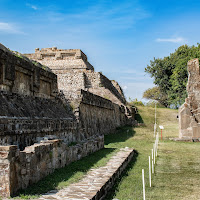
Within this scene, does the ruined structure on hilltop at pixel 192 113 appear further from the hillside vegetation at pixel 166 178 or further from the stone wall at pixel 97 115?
the stone wall at pixel 97 115

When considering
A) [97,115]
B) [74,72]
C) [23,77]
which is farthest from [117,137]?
[74,72]

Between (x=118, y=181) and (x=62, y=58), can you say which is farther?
(x=62, y=58)

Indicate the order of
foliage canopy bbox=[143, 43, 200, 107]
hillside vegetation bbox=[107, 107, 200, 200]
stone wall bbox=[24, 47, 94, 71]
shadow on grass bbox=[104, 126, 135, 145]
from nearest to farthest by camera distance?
hillside vegetation bbox=[107, 107, 200, 200] < shadow on grass bbox=[104, 126, 135, 145] < stone wall bbox=[24, 47, 94, 71] < foliage canopy bbox=[143, 43, 200, 107]

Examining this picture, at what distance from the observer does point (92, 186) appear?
5016mm

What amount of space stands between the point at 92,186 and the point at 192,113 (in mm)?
11865

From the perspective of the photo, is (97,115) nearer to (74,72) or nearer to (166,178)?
(166,178)

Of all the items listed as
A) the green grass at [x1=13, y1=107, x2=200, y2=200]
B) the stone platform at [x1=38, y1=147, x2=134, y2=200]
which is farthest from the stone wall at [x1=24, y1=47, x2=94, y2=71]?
the stone platform at [x1=38, y1=147, x2=134, y2=200]

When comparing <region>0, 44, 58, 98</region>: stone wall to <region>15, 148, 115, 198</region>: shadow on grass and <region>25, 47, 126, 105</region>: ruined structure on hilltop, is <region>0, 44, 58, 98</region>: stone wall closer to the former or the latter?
<region>15, 148, 115, 198</region>: shadow on grass

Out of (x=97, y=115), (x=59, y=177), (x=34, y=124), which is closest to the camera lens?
(x=59, y=177)

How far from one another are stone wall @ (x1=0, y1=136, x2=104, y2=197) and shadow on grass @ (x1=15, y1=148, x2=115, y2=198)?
0.10 metres

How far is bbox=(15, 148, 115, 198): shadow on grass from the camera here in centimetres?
446

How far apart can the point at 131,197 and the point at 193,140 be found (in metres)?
10.8

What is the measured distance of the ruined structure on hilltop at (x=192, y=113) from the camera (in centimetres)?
1533

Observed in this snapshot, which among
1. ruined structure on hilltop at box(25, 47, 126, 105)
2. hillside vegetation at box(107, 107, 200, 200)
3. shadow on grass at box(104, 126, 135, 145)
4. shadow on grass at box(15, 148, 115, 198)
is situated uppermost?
ruined structure on hilltop at box(25, 47, 126, 105)
